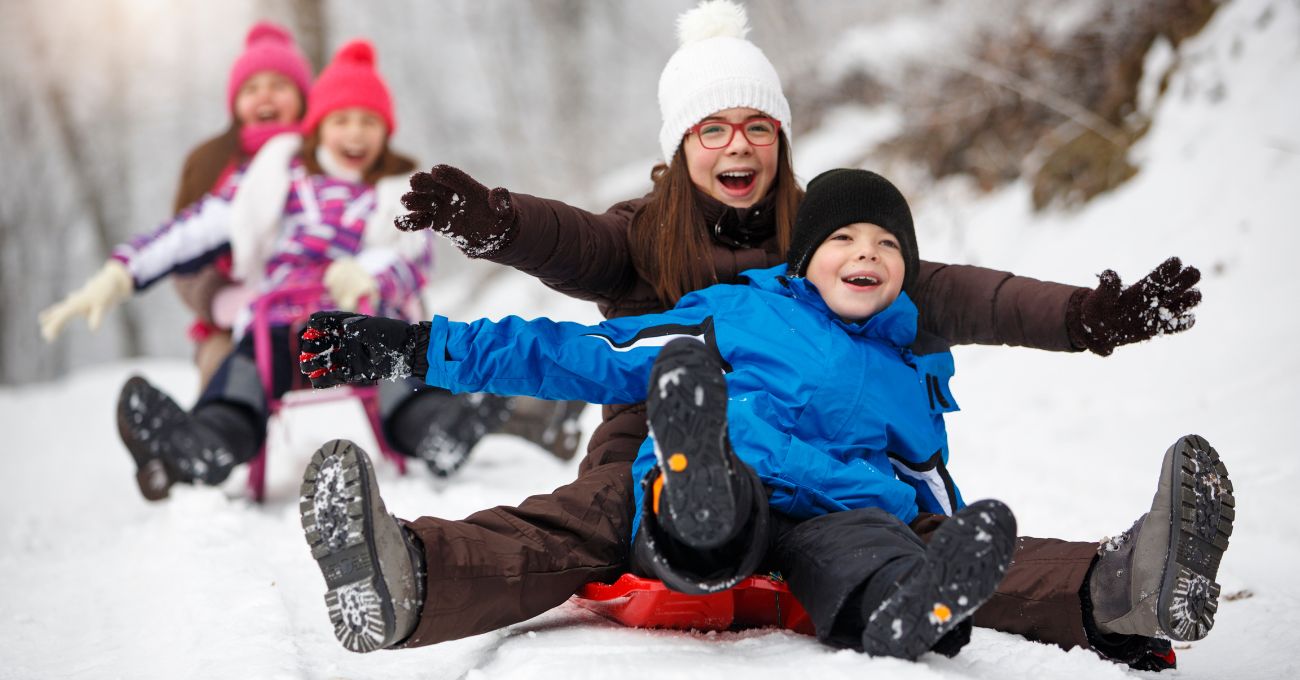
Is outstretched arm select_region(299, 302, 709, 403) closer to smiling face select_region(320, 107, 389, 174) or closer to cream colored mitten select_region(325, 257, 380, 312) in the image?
cream colored mitten select_region(325, 257, 380, 312)

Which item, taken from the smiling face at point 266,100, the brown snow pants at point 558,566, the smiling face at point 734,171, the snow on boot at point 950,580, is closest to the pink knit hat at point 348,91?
the smiling face at point 266,100

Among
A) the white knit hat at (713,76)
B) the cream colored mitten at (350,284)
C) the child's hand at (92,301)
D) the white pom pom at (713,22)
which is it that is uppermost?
the white pom pom at (713,22)

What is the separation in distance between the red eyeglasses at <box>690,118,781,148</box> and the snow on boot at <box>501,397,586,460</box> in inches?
58.7

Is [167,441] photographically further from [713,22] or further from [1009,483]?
[1009,483]

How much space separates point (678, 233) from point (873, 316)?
1.97ft

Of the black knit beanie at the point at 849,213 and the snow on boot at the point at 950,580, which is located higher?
the black knit beanie at the point at 849,213

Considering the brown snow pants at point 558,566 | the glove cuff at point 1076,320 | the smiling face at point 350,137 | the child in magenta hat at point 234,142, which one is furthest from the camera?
the child in magenta hat at point 234,142

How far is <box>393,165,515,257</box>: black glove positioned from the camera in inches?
81.1

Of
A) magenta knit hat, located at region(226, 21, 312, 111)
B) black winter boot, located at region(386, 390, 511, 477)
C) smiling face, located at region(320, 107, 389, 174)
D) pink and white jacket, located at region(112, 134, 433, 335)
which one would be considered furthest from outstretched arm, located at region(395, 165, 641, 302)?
magenta knit hat, located at region(226, 21, 312, 111)

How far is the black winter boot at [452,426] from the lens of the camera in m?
3.76

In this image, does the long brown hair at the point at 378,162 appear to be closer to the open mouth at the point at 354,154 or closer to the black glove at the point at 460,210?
the open mouth at the point at 354,154

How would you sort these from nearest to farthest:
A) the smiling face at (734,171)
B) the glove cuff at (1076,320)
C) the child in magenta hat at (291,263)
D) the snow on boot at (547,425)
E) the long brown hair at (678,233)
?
the glove cuff at (1076,320) < the long brown hair at (678,233) < the smiling face at (734,171) < the child in magenta hat at (291,263) < the snow on boot at (547,425)

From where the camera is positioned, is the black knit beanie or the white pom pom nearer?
the black knit beanie

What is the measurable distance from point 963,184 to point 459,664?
6.39 m
